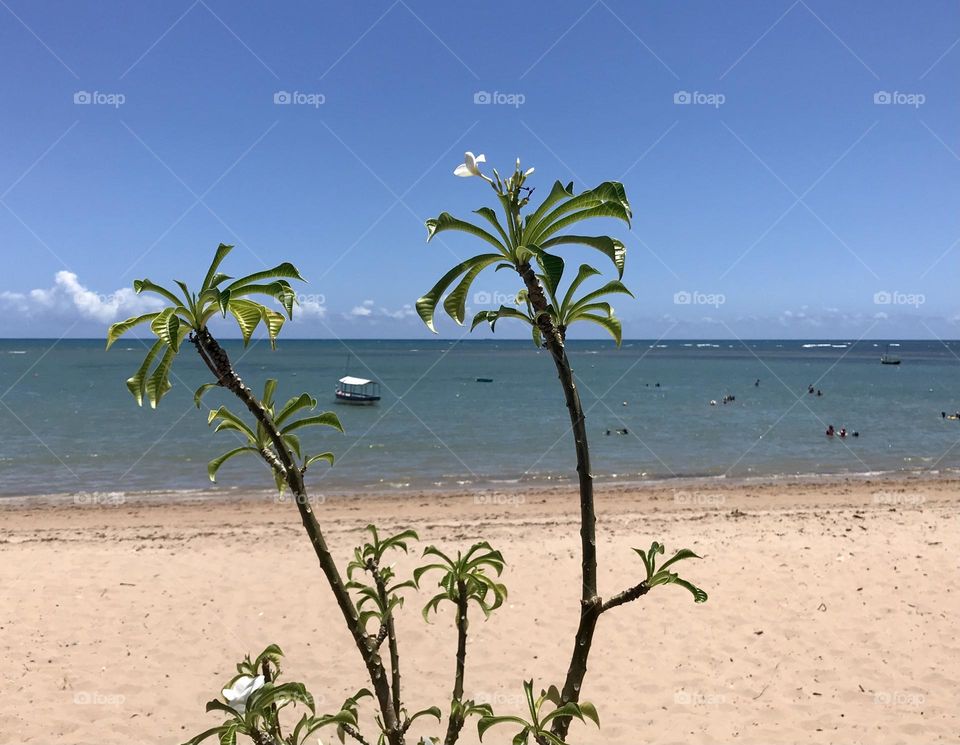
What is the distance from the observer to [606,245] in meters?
2.07

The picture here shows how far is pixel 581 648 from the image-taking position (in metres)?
2.19

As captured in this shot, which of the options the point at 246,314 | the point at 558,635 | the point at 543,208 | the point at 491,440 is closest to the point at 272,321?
the point at 246,314

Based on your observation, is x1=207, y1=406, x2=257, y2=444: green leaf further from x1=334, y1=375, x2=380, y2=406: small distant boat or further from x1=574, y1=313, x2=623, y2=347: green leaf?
x1=334, y1=375, x2=380, y2=406: small distant boat

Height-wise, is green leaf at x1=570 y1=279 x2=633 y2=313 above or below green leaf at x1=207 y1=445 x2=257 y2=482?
above

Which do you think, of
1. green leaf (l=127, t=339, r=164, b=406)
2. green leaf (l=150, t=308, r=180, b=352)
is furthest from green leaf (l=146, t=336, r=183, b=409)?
green leaf (l=150, t=308, r=180, b=352)

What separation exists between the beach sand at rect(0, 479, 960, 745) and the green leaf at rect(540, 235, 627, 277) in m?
5.38

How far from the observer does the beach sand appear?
6398 millimetres

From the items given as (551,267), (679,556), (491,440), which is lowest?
(679,556)

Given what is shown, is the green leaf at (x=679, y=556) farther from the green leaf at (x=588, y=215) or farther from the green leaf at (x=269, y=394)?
the green leaf at (x=269, y=394)

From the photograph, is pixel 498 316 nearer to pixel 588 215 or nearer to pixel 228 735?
pixel 588 215

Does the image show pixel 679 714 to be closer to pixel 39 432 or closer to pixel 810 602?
pixel 810 602

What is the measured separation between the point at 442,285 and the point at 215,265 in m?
0.76

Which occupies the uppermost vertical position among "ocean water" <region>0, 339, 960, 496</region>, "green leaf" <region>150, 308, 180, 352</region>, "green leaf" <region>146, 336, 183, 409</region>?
"ocean water" <region>0, 339, 960, 496</region>

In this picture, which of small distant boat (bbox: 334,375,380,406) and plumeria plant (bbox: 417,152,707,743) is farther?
small distant boat (bbox: 334,375,380,406)
